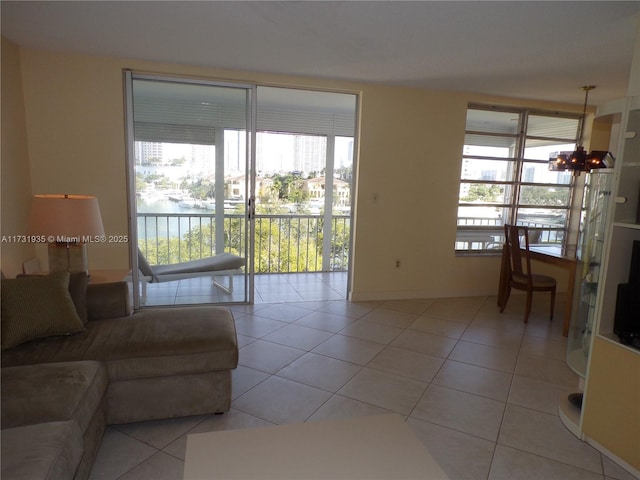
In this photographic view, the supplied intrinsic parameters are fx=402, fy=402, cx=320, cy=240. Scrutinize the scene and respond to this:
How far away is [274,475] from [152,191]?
317 centimetres

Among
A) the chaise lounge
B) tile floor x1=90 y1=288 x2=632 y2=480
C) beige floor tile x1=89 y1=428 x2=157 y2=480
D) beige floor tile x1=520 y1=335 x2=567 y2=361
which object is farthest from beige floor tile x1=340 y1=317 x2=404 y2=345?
beige floor tile x1=89 y1=428 x2=157 y2=480

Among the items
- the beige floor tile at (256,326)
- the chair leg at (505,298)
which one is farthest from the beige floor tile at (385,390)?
the chair leg at (505,298)

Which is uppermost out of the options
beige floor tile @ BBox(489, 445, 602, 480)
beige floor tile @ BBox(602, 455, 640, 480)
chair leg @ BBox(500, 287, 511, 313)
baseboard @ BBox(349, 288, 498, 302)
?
chair leg @ BBox(500, 287, 511, 313)

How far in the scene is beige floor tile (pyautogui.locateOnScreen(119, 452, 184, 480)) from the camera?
5.88 ft

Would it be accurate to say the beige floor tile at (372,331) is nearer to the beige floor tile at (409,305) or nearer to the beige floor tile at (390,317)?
the beige floor tile at (390,317)

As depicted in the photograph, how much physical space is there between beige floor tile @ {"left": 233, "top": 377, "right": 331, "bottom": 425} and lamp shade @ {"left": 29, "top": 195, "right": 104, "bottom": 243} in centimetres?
148

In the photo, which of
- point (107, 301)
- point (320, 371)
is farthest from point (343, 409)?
point (107, 301)

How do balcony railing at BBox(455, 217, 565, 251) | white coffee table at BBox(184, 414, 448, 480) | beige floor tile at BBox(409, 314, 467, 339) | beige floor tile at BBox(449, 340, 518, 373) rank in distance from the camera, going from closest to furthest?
white coffee table at BBox(184, 414, 448, 480)
beige floor tile at BBox(449, 340, 518, 373)
beige floor tile at BBox(409, 314, 467, 339)
balcony railing at BBox(455, 217, 565, 251)

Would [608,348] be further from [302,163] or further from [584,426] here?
[302,163]

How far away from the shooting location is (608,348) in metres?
2.02

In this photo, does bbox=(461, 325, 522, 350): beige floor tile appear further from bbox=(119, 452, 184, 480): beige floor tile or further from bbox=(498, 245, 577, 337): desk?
bbox=(119, 452, 184, 480): beige floor tile

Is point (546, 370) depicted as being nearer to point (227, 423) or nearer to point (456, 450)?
point (456, 450)

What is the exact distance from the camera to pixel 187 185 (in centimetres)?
393

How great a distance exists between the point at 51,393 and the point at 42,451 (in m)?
0.38
